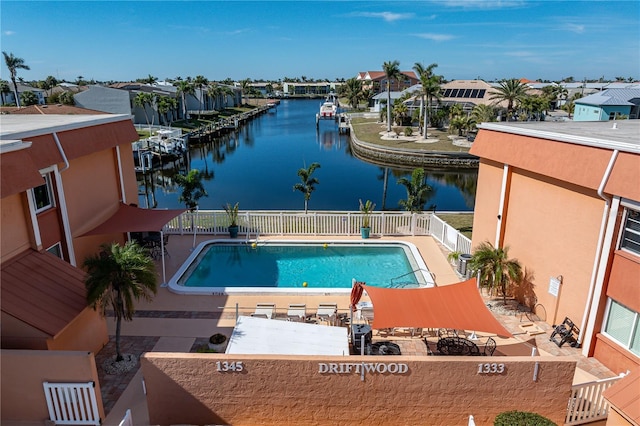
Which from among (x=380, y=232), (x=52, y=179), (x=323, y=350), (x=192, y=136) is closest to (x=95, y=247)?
(x=52, y=179)

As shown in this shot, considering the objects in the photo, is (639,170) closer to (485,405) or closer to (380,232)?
(485,405)

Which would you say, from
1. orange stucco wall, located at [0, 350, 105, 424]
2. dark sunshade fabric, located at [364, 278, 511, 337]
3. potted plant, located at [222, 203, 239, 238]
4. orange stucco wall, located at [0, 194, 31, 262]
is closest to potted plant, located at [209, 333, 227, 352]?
orange stucco wall, located at [0, 350, 105, 424]

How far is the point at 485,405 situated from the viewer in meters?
7.93

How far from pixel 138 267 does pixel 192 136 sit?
2083 inches

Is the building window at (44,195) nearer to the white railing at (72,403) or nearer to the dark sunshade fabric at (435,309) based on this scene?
the white railing at (72,403)

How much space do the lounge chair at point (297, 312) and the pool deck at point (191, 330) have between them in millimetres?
384

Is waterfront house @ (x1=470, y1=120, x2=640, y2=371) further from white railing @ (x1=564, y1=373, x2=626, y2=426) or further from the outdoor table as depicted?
the outdoor table

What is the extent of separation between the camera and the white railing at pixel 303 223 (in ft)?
58.9

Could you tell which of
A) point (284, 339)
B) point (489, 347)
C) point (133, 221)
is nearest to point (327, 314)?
point (284, 339)

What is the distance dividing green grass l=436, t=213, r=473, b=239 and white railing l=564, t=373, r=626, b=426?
9878mm

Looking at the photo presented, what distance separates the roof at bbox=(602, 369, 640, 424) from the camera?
6.28 metres

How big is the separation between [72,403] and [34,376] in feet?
2.78

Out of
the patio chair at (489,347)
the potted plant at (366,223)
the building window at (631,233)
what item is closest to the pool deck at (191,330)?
the patio chair at (489,347)

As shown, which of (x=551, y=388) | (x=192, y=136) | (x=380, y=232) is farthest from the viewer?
(x=192, y=136)
